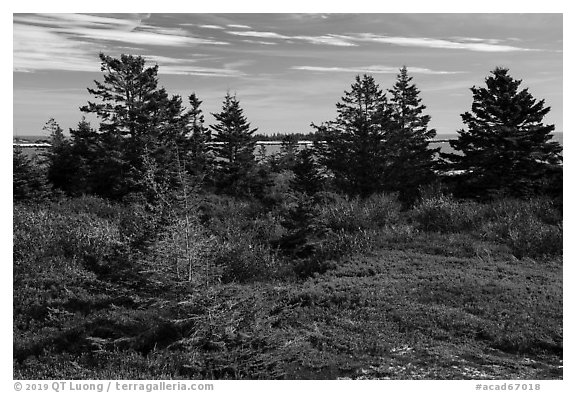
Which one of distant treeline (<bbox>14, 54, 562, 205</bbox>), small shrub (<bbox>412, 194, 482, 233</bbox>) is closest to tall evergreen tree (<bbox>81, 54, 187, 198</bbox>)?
distant treeline (<bbox>14, 54, 562, 205</bbox>)

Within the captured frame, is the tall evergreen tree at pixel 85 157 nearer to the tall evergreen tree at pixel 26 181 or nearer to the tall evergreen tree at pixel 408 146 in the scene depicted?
the tall evergreen tree at pixel 26 181

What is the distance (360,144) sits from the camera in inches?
1405

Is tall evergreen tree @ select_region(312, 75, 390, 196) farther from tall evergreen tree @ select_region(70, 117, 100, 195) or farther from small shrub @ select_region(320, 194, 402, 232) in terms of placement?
tall evergreen tree @ select_region(70, 117, 100, 195)

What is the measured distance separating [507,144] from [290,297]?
839 inches

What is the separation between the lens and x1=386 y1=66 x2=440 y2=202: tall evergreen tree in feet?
111

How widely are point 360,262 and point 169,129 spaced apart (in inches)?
719

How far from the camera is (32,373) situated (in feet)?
33.7

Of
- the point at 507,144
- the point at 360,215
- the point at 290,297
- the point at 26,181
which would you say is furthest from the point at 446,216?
the point at 26,181

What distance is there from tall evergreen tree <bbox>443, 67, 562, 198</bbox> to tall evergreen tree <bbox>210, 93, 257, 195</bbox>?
14910mm

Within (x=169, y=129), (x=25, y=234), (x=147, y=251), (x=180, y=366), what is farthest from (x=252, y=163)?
(x=180, y=366)

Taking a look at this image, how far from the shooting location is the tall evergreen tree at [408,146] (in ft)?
111

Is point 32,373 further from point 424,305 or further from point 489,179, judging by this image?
point 489,179

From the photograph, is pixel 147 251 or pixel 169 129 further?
pixel 169 129

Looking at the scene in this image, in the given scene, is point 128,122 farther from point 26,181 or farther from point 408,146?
point 408,146
